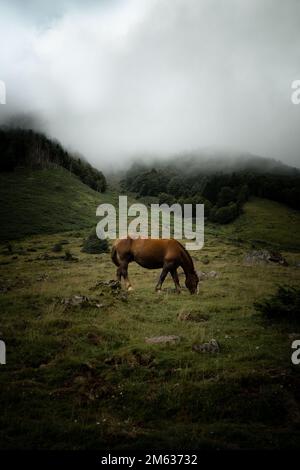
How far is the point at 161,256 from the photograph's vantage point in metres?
18.2

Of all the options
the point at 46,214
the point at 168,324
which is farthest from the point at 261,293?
the point at 46,214

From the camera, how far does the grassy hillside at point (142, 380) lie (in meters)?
6.52

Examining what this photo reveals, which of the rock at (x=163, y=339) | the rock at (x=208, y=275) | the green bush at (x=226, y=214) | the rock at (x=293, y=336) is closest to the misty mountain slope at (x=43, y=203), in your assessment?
the green bush at (x=226, y=214)

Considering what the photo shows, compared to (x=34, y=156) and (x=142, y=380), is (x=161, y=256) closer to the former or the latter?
(x=142, y=380)

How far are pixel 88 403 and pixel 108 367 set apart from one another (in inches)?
68.0

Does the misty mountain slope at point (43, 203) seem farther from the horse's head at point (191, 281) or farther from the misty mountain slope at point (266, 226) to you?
the horse's head at point (191, 281)

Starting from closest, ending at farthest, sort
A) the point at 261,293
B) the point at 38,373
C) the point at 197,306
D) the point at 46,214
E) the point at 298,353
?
the point at 38,373
the point at 298,353
the point at 197,306
the point at 261,293
the point at 46,214

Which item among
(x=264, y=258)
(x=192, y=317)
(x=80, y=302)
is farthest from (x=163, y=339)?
(x=264, y=258)

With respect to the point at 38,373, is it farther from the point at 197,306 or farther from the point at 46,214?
the point at 46,214

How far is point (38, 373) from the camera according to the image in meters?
9.05

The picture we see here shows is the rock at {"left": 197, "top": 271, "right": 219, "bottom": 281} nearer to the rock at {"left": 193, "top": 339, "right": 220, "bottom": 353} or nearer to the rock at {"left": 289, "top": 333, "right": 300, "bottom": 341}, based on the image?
the rock at {"left": 289, "top": 333, "right": 300, "bottom": 341}

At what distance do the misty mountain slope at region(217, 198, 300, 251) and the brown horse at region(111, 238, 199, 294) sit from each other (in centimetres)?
6628

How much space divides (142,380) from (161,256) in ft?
32.6

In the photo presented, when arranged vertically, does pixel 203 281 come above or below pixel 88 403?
below
